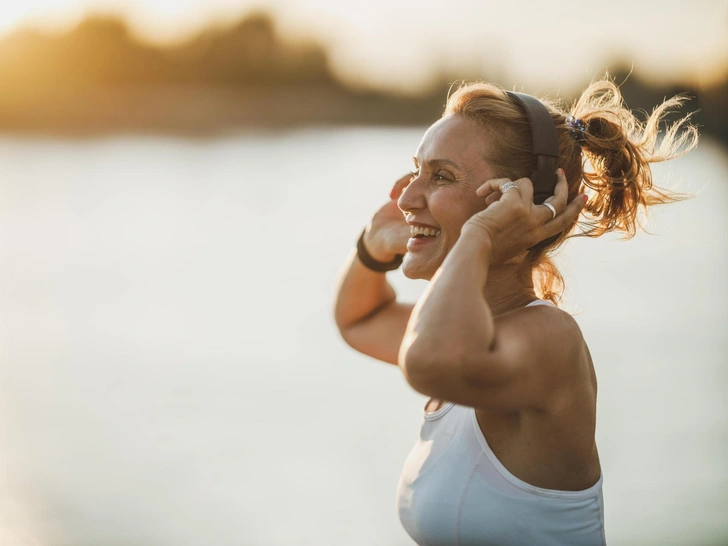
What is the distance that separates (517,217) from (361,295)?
2.03 ft

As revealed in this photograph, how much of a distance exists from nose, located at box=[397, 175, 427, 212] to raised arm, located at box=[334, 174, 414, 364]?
34 centimetres

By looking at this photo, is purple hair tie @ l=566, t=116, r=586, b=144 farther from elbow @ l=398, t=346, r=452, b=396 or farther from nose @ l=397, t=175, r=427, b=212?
elbow @ l=398, t=346, r=452, b=396

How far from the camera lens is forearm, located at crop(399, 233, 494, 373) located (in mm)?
1151

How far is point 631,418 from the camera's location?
374 centimetres

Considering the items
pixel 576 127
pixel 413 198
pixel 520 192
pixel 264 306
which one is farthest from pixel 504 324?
pixel 264 306

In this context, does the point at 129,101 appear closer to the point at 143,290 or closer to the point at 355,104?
the point at 355,104

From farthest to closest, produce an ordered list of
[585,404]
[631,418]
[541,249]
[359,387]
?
[359,387]
[631,418]
[541,249]
[585,404]

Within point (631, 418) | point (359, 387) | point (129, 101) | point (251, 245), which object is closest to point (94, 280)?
point (251, 245)

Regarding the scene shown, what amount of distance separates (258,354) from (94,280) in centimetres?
238

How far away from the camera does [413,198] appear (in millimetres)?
1521

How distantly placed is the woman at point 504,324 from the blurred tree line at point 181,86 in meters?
9.24

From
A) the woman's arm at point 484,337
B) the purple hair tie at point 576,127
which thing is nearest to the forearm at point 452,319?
the woman's arm at point 484,337

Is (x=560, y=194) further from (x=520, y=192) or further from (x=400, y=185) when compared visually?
(x=400, y=185)

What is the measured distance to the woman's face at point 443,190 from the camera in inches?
58.6
